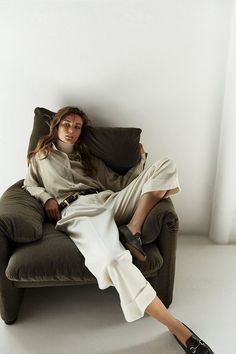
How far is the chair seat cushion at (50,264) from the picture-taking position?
1505 mm

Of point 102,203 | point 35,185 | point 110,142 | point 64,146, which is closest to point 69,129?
point 64,146

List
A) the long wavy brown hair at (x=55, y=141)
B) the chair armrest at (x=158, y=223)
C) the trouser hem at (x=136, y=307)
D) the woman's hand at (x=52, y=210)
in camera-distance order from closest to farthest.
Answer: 1. the trouser hem at (x=136, y=307)
2. the chair armrest at (x=158, y=223)
3. the woman's hand at (x=52, y=210)
4. the long wavy brown hair at (x=55, y=141)

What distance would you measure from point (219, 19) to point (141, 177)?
1105 mm

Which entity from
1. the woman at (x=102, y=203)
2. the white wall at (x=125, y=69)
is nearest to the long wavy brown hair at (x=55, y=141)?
the woman at (x=102, y=203)

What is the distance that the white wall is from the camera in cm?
205

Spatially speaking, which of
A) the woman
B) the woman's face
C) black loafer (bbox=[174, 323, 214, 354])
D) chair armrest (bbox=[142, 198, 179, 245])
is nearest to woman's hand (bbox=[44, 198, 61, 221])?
the woman

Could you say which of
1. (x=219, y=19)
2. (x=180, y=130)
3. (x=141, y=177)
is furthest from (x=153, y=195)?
(x=219, y=19)

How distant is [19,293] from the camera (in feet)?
5.67

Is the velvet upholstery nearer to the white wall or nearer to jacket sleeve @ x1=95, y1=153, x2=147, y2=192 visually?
jacket sleeve @ x1=95, y1=153, x2=147, y2=192

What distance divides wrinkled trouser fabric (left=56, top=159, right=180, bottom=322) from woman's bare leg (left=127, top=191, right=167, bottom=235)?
33 millimetres

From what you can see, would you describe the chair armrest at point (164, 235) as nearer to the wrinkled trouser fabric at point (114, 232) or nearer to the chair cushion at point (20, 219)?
the wrinkled trouser fabric at point (114, 232)

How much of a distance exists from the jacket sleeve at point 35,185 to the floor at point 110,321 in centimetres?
55

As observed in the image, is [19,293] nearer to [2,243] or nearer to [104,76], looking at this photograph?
[2,243]

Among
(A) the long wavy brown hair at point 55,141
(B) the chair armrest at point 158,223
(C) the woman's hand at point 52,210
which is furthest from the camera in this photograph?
(A) the long wavy brown hair at point 55,141
